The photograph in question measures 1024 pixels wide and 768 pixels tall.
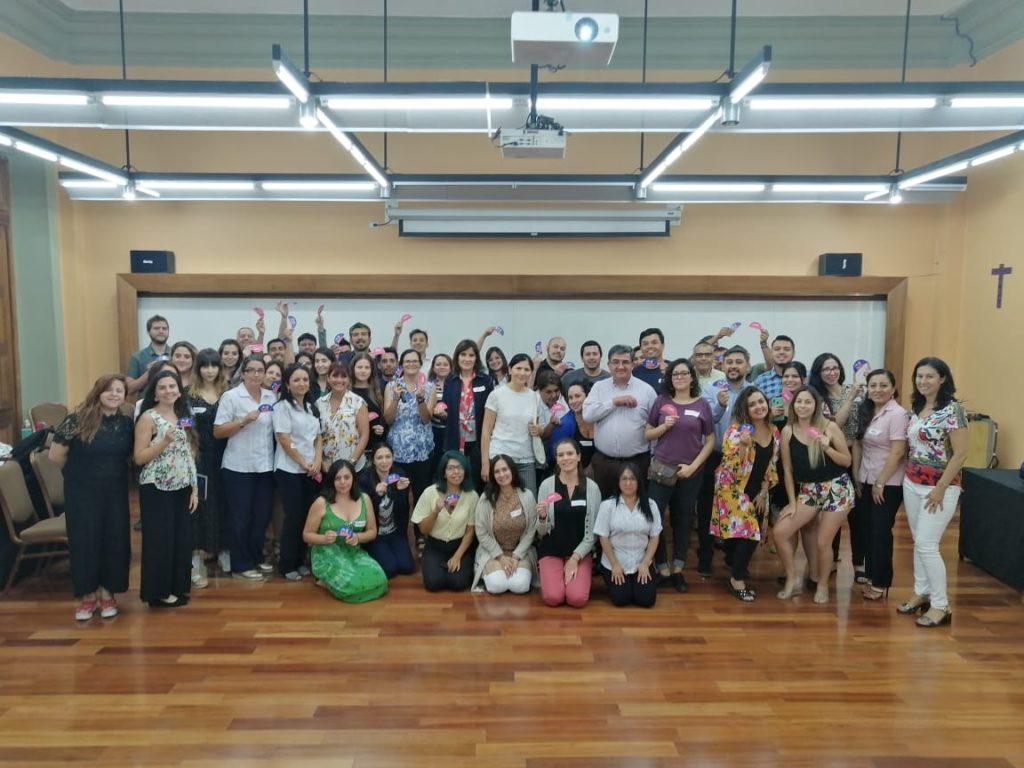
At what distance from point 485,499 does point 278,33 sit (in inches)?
236

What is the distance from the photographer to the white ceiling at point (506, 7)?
6.69 metres

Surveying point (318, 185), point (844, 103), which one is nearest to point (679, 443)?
point (844, 103)

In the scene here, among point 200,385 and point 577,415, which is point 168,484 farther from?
point 577,415

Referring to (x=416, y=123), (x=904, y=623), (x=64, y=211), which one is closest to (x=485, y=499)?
(x=416, y=123)

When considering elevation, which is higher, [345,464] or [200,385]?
[200,385]

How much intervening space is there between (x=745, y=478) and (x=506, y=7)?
18.0ft

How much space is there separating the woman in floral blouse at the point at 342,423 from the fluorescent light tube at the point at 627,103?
7.89 ft

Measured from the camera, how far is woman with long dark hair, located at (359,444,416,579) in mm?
4590

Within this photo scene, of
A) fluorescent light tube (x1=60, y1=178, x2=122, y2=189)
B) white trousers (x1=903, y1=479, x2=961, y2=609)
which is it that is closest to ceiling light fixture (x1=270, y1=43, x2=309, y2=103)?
fluorescent light tube (x1=60, y1=178, x2=122, y2=189)

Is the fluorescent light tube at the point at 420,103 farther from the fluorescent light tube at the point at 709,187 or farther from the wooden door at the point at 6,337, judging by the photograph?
the wooden door at the point at 6,337

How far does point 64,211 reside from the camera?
744 cm

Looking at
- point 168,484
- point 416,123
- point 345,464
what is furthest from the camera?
point 345,464

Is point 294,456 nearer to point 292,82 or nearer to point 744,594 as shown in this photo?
point 292,82

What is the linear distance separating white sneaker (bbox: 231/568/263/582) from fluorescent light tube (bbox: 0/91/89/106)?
3.10 meters
